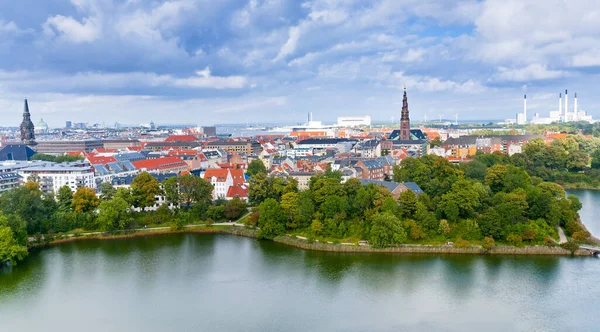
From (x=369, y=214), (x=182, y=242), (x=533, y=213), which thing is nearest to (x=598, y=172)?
(x=533, y=213)

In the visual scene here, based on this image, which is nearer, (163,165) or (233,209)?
(233,209)

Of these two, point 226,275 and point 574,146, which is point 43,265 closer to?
point 226,275

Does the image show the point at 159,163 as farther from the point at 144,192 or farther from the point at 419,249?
the point at 419,249

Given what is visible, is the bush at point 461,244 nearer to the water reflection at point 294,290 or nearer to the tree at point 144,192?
the water reflection at point 294,290

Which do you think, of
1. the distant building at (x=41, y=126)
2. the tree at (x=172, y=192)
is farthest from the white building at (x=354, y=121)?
the tree at (x=172, y=192)

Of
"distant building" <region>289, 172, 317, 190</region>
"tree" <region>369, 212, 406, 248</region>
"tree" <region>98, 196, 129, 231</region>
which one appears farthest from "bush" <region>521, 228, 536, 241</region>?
"tree" <region>98, 196, 129, 231</region>

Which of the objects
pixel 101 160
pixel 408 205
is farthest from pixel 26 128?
pixel 408 205
